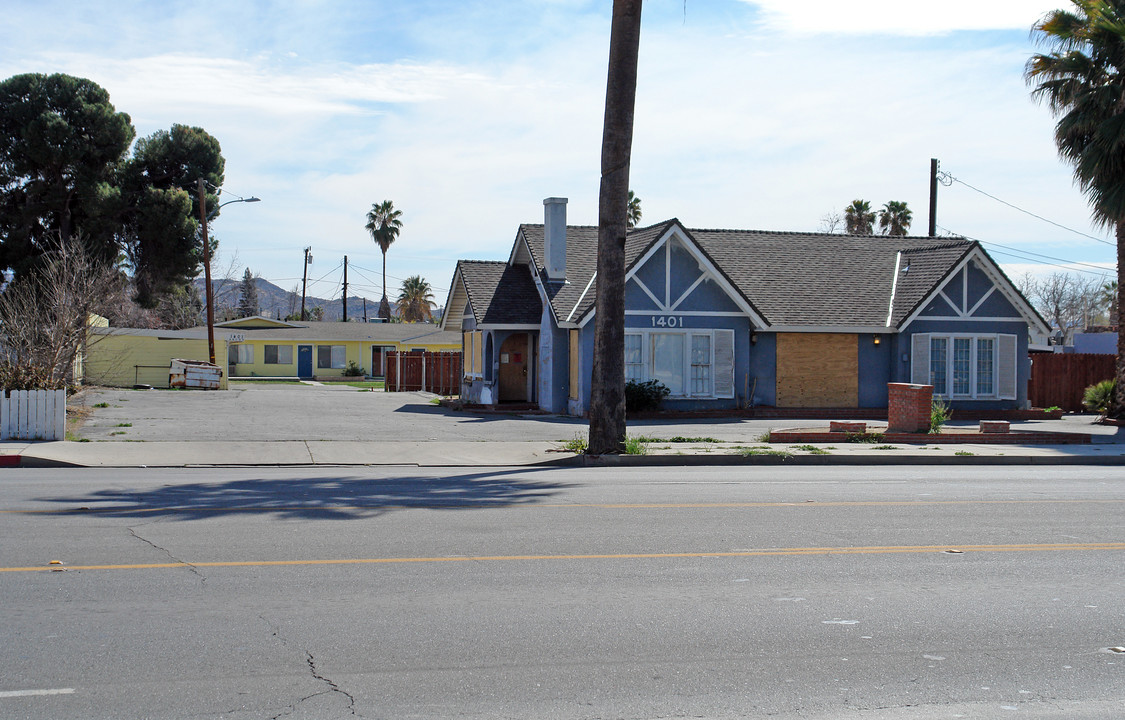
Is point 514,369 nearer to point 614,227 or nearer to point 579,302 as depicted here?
point 579,302

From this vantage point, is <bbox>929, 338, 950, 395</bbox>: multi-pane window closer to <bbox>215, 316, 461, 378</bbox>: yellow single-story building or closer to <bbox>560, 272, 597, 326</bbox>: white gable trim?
<bbox>560, 272, 597, 326</bbox>: white gable trim

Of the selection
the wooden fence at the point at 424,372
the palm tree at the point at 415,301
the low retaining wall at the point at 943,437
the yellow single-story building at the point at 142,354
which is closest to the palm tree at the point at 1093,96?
the low retaining wall at the point at 943,437

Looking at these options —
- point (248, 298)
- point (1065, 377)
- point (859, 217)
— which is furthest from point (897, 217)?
point (248, 298)

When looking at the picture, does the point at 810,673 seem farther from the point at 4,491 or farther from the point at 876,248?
the point at 876,248

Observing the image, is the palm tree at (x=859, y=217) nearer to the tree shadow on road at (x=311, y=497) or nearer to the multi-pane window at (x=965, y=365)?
the multi-pane window at (x=965, y=365)

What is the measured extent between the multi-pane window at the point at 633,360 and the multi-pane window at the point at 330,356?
3528 cm

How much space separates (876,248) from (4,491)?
94.3 feet

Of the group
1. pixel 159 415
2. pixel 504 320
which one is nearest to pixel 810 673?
pixel 159 415

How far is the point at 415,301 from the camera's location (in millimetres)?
92312

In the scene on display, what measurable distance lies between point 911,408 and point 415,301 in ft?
246

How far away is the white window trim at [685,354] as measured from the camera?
90.2 ft

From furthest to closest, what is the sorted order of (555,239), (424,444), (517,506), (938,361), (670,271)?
(938,361)
(555,239)
(670,271)
(424,444)
(517,506)

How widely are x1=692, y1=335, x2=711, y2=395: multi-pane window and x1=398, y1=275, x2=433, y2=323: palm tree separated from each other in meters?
66.4

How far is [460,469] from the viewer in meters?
15.5
